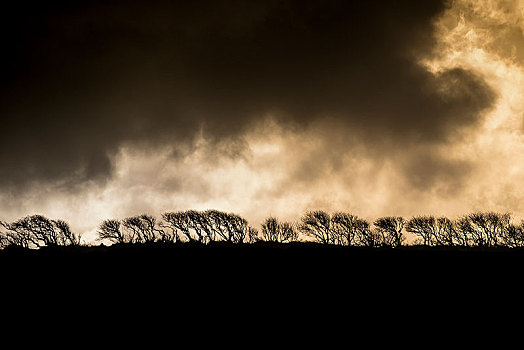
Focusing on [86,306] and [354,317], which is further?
[86,306]

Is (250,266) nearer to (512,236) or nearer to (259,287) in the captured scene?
(259,287)

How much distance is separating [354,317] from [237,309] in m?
5.97

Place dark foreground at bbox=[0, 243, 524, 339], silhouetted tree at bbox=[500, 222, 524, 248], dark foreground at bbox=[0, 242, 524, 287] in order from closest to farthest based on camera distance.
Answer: dark foreground at bbox=[0, 243, 524, 339] < dark foreground at bbox=[0, 242, 524, 287] < silhouetted tree at bbox=[500, 222, 524, 248]

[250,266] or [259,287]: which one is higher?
[250,266]

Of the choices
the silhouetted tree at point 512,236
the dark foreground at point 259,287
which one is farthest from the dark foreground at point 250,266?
the silhouetted tree at point 512,236

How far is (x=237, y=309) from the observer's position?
13125 millimetres

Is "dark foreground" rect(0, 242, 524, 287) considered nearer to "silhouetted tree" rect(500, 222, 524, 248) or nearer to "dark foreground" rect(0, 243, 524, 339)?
"dark foreground" rect(0, 243, 524, 339)

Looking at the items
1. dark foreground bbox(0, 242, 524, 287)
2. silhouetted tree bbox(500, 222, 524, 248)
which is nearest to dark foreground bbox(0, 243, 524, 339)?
dark foreground bbox(0, 242, 524, 287)

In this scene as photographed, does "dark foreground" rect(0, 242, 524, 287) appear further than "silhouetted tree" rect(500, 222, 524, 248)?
No

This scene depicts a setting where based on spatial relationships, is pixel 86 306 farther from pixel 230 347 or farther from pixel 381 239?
pixel 381 239

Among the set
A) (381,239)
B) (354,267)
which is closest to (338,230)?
(381,239)

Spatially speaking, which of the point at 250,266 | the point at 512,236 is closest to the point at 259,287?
the point at 250,266

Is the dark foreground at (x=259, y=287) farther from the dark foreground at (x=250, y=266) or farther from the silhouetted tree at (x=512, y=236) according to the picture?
the silhouetted tree at (x=512, y=236)

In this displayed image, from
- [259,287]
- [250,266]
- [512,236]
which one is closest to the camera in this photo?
[259,287]
